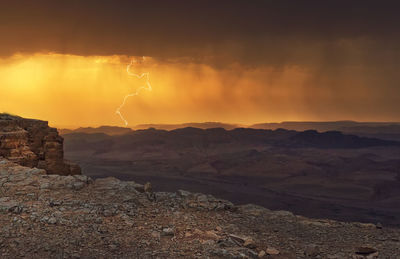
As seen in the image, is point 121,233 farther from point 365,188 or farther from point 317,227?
point 365,188

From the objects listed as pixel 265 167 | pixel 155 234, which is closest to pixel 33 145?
pixel 155 234

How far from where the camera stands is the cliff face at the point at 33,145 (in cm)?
1523

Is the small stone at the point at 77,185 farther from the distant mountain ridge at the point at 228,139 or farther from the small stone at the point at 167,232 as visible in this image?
the distant mountain ridge at the point at 228,139

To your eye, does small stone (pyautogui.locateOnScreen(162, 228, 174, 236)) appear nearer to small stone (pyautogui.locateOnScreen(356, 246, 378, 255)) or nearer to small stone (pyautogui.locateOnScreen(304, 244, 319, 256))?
small stone (pyautogui.locateOnScreen(304, 244, 319, 256))

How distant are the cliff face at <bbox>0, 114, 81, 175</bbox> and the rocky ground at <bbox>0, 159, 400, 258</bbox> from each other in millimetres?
1976

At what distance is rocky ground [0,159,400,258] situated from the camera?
29.2ft

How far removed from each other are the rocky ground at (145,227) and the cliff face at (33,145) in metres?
1.98

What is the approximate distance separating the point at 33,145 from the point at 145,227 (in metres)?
9.14

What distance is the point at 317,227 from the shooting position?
11.8 meters

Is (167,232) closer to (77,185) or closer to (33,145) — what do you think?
(77,185)

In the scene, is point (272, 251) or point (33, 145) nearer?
point (272, 251)

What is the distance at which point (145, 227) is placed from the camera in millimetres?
10219

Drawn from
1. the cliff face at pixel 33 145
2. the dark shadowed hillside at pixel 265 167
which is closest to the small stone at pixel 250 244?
the cliff face at pixel 33 145

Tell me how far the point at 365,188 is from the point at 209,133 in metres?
112
